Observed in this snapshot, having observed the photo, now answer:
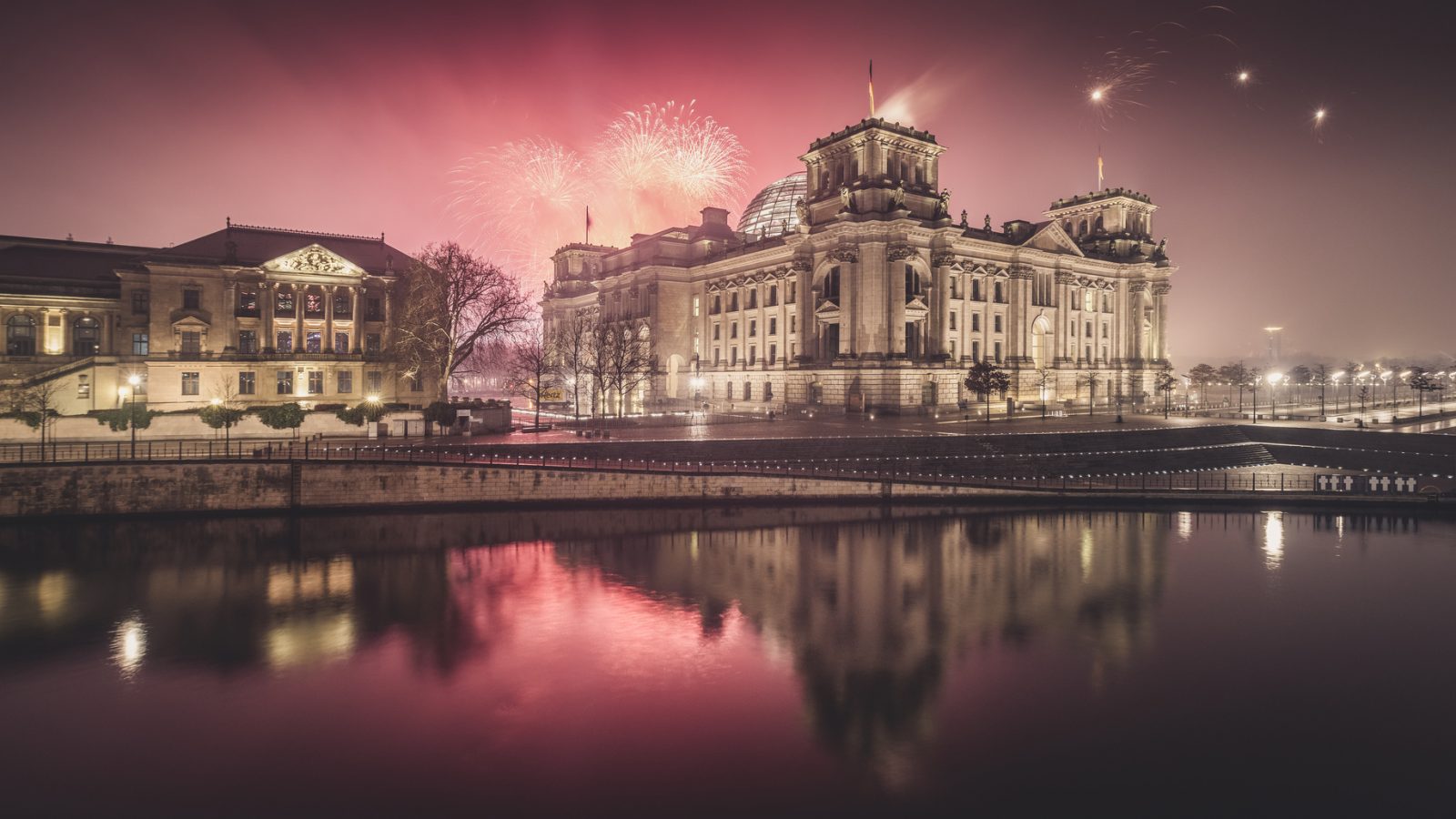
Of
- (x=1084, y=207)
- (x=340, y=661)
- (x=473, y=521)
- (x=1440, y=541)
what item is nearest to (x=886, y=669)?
(x=340, y=661)

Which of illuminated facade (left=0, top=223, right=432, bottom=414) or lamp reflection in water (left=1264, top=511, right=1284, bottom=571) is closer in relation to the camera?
lamp reflection in water (left=1264, top=511, right=1284, bottom=571)

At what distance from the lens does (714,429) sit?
5172cm

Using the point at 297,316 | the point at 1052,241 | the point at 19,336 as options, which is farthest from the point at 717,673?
the point at 1052,241

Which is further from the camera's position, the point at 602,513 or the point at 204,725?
the point at 602,513

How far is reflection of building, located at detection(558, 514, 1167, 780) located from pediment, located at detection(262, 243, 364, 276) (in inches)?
1893

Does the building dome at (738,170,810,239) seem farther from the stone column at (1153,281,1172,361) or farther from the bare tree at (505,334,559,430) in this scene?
the stone column at (1153,281,1172,361)

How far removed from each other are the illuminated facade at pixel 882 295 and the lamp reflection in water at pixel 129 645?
52317mm

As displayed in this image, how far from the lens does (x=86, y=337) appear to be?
58938 millimetres

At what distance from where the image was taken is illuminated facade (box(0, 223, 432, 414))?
5681cm

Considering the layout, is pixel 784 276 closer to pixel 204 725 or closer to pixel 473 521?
pixel 473 521

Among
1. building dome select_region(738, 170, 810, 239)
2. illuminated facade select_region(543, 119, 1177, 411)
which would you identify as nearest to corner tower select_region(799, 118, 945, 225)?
illuminated facade select_region(543, 119, 1177, 411)

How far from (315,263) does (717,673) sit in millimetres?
62378

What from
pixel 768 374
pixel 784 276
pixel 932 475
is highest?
pixel 784 276

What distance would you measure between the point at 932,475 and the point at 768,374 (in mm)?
38061
